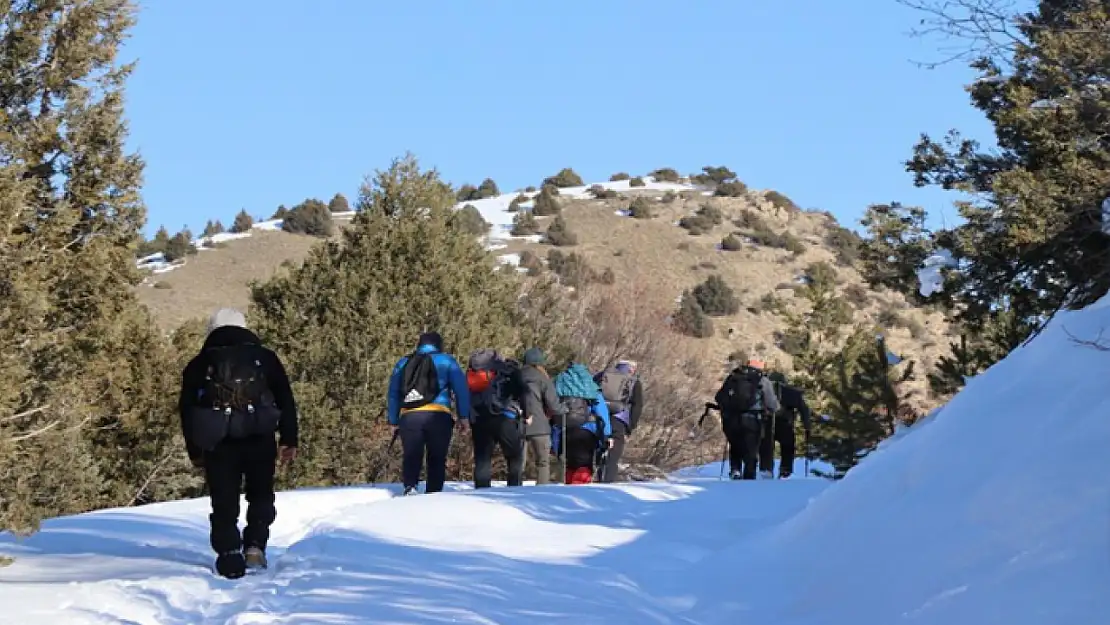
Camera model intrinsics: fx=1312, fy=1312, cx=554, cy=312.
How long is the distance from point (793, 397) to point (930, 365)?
4840 cm

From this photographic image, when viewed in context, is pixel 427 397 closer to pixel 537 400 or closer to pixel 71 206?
pixel 537 400

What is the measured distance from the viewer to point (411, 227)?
31781mm

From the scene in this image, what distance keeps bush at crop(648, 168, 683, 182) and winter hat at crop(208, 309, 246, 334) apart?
99.0m

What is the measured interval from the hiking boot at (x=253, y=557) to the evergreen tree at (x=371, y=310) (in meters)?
18.8

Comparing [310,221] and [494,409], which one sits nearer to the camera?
[494,409]

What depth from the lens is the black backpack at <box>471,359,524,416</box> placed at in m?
15.2

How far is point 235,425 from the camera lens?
8.52 meters

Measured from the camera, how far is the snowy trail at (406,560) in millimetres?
6906

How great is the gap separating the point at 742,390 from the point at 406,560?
9.26 meters

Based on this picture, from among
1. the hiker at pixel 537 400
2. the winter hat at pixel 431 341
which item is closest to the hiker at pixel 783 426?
the hiker at pixel 537 400

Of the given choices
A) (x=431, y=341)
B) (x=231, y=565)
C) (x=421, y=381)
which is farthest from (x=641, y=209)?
(x=231, y=565)

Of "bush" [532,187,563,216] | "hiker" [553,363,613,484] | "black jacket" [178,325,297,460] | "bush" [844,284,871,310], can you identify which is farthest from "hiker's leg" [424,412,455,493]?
"bush" [532,187,563,216]

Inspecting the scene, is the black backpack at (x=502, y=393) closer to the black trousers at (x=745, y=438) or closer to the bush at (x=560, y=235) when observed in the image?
the black trousers at (x=745, y=438)

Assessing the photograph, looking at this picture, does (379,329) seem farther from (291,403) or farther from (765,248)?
(765,248)
